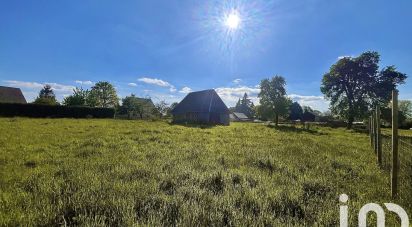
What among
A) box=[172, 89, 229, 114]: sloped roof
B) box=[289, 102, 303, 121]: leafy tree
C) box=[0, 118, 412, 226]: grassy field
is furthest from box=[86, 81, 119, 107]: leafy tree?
box=[0, 118, 412, 226]: grassy field

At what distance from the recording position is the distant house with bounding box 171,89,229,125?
160ft

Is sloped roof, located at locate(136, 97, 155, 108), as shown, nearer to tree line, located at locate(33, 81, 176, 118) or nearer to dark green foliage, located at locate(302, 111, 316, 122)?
tree line, located at locate(33, 81, 176, 118)

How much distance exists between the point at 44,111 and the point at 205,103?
28.7 m

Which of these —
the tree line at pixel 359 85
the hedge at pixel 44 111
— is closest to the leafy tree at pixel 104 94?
the hedge at pixel 44 111

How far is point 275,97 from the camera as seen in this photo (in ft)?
171

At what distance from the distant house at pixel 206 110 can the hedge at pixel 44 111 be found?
59.9 feet

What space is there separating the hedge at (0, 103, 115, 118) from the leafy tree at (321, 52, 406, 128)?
46.1m

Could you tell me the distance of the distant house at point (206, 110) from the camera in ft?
160

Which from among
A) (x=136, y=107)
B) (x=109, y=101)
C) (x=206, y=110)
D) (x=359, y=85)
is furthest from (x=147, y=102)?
(x=359, y=85)

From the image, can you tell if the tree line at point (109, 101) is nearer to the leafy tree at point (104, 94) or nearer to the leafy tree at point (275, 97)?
the leafy tree at point (104, 94)

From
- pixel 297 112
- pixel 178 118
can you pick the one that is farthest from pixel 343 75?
pixel 297 112

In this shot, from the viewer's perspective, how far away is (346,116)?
45406 mm

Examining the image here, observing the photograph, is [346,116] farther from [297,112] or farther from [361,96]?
[297,112]

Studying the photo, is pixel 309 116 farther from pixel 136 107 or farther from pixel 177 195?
pixel 177 195
